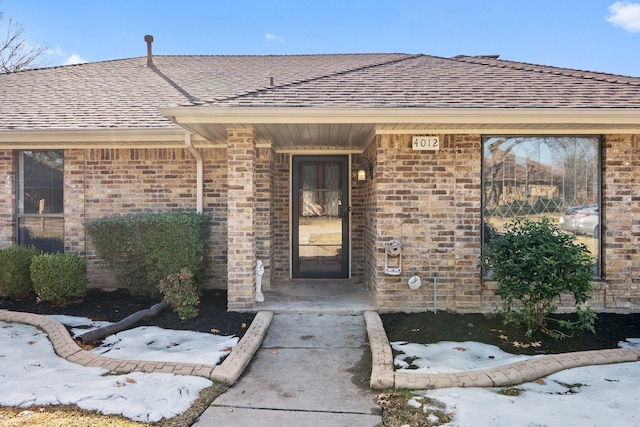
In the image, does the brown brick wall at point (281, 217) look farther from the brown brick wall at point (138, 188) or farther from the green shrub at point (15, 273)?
the green shrub at point (15, 273)

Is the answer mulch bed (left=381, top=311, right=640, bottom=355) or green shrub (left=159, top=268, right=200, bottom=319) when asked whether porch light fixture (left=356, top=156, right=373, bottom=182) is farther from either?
green shrub (left=159, top=268, right=200, bottom=319)

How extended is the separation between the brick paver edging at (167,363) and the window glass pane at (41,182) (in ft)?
8.61

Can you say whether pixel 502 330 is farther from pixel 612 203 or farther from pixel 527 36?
pixel 527 36


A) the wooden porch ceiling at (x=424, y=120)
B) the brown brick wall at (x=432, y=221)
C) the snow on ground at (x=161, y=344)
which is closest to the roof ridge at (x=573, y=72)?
the wooden porch ceiling at (x=424, y=120)

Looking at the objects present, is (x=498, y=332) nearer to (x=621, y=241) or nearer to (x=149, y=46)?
(x=621, y=241)

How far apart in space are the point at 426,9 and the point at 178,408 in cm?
893

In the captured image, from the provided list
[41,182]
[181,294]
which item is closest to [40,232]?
[41,182]

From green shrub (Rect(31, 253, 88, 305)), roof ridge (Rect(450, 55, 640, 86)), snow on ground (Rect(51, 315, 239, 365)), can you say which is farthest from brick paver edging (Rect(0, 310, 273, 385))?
roof ridge (Rect(450, 55, 640, 86))

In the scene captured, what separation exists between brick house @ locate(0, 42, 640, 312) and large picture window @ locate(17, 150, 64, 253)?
0.02 m

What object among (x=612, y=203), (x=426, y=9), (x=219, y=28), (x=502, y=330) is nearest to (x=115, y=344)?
(x=502, y=330)

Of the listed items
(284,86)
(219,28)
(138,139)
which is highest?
(219,28)

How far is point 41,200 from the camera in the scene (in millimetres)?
6723

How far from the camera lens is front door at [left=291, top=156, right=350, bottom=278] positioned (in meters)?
7.37

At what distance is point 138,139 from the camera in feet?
20.7
